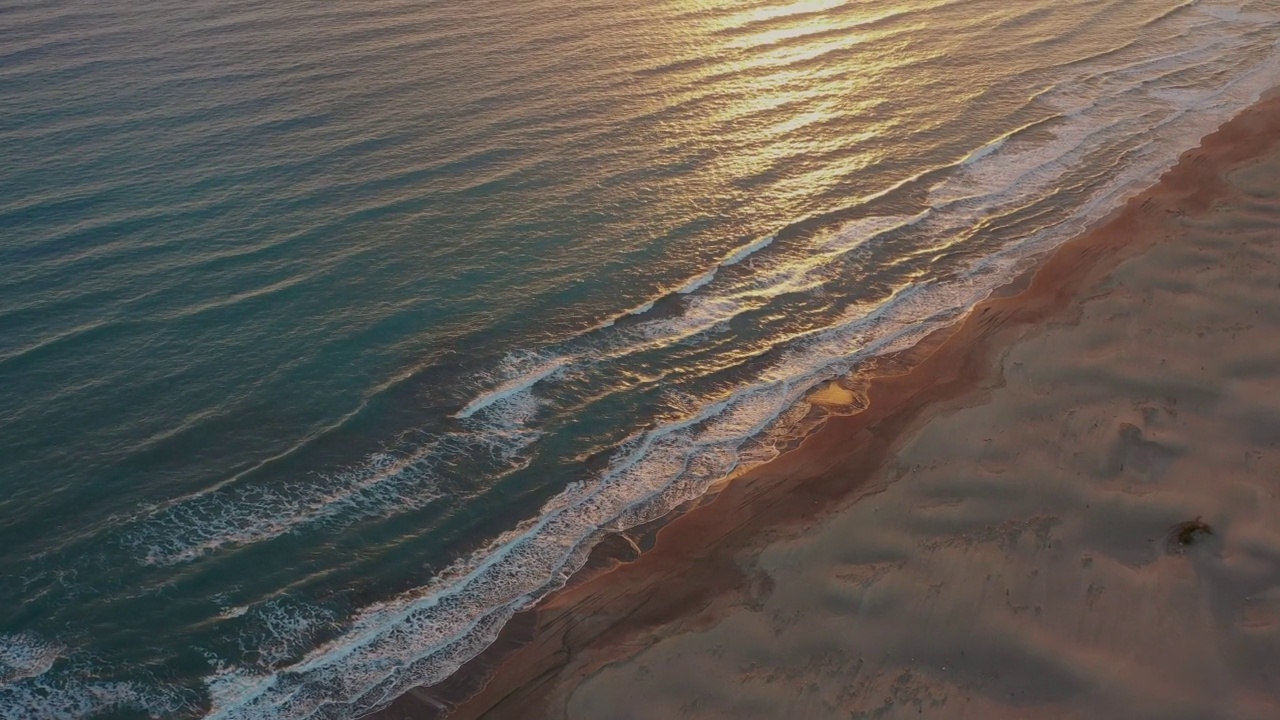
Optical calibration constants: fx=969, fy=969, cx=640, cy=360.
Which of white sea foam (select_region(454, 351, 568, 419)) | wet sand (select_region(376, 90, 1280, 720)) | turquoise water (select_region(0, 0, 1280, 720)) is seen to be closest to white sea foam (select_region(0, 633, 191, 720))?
turquoise water (select_region(0, 0, 1280, 720))

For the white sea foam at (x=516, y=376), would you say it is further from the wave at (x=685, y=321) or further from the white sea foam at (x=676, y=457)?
the white sea foam at (x=676, y=457)

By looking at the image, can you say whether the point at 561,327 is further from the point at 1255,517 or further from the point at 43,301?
the point at 1255,517

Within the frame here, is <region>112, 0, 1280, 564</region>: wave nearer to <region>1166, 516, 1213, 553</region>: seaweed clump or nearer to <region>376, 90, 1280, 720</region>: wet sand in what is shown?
<region>376, 90, 1280, 720</region>: wet sand

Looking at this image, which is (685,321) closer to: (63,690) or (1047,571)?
(1047,571)

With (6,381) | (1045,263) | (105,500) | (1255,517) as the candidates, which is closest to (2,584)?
(105,500)

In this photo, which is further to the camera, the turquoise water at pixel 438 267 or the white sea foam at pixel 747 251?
the white sea foam at pixel 747 251

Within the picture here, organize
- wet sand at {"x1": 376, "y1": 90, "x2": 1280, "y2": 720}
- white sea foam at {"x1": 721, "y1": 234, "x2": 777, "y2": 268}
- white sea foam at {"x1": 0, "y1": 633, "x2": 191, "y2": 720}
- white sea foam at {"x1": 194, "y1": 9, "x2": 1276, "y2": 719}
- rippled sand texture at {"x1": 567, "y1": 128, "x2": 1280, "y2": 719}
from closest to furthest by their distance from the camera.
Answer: rippled sand texture at {"x1": 567, "y1": 128, "x2": 1280, "y2": 719}, wet sand at {"x1": 376, "y1": 90, "x2": 1280, "y2": 720}, white sea foam at {"x1": 0, "y1": 633, "x2": 191, "y2": 720}, white sea foam at {"x1": 194, "y1": 9, "x2": 1276, "y2": 719}, white sea foam at {"x1": 721, "y1": 234, "x2": 777, "y2": 268}

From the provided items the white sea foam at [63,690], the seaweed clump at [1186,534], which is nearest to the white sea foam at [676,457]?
the white sea foam at [63,690]
